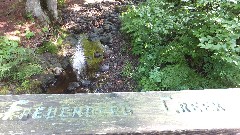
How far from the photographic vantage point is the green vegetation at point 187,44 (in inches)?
178

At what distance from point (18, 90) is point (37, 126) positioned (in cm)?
411

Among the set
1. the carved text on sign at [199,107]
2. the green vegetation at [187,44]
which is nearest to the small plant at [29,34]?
the green vegetation at [187,44]

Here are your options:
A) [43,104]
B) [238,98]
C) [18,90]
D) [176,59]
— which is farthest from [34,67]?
[238,98]

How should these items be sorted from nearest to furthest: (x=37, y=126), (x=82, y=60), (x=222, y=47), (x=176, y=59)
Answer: (x=37, y=126)
(x=222, y=47)
(x=176, y=59)
(x=82, y=60)

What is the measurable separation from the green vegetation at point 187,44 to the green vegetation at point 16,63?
2.65 metres

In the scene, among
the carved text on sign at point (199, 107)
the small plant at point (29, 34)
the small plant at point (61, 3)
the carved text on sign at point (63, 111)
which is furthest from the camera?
the small plant at point (61, 3)

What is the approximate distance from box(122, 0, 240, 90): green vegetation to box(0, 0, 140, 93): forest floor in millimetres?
463

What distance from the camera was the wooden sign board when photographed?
2.37m

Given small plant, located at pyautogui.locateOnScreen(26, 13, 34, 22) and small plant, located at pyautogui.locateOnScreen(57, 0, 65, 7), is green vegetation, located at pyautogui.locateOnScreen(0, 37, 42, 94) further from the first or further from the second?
small plant, located at pyautogui.locateOnScreen(57, 0, 65, 7)

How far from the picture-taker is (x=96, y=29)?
8.99 meters

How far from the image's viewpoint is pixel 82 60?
300 inches

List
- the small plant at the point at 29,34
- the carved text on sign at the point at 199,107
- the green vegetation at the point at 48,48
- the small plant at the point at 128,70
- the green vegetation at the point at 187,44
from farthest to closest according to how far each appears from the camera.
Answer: the small plant at the point at 29,34 → the green vegetation at the point at 48,48 → the small plant at the point at 128,70 → the green vegetation at the point at 187,44 → the carved text on sign at the point at 199,107

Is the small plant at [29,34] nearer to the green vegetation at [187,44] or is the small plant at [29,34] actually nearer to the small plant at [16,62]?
the small plant at [16,62]

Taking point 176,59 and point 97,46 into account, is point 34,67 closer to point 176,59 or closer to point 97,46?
point 97,46
